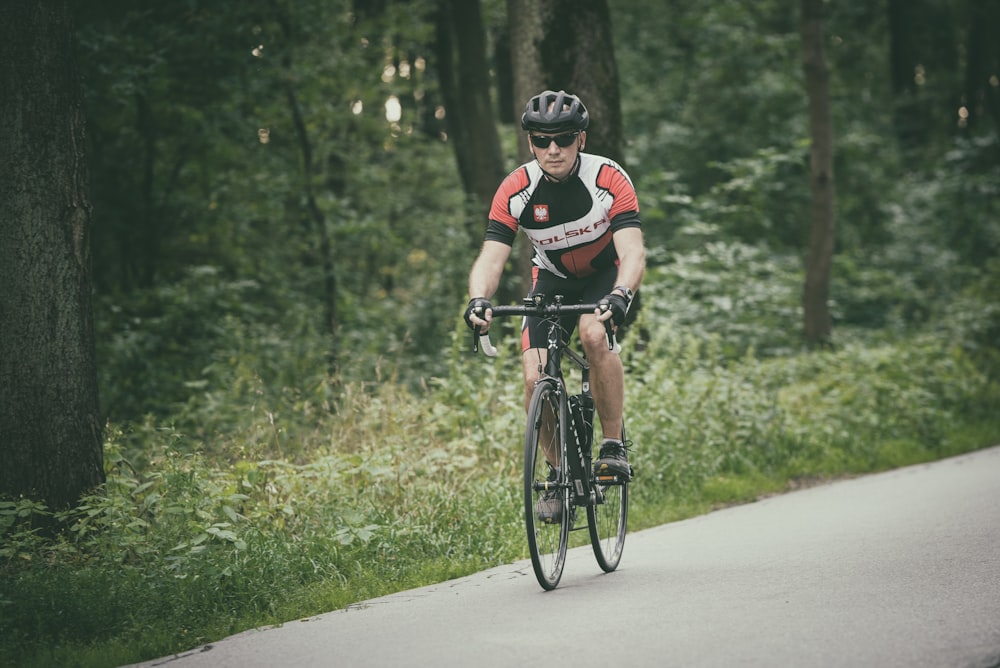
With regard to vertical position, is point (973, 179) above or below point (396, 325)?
above

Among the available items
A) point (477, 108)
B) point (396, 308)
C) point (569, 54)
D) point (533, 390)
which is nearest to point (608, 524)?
point (533, 390)

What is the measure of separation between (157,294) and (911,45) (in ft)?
79.8

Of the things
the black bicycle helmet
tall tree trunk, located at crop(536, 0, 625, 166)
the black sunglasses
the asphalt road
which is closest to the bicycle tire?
the asphalt road

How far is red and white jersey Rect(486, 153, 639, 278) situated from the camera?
596 centimetres

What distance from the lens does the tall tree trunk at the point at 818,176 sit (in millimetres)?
16969

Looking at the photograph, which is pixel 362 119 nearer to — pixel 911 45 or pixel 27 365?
pixel 27 365

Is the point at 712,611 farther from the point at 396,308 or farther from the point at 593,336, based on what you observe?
the point at 396,308

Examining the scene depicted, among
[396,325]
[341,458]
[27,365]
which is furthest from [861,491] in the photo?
[396,325]

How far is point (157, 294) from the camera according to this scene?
1385 centimetres

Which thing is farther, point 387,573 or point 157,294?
point 157,294

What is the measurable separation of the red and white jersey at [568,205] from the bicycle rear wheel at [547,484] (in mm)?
910

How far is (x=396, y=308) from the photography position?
18.7m

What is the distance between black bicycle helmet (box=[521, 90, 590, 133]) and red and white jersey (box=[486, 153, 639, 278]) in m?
0.28

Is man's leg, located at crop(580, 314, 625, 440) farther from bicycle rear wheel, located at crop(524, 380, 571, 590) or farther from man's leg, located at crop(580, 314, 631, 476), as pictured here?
bicycle rear wheel, located at crop(524, 380, 571, 590)
